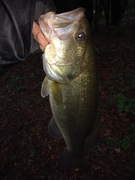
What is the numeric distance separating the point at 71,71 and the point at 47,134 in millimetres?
3330

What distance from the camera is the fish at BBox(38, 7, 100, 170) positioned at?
160 cm

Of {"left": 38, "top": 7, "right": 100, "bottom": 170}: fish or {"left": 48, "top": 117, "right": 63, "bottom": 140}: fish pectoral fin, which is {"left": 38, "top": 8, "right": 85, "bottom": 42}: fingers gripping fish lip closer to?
{"left": 38, "top": 7, "right": 100, "bottom": 170}: fish

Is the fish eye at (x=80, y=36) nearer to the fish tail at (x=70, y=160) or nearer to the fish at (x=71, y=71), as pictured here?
Answer: the fish at (x=71, y=71)

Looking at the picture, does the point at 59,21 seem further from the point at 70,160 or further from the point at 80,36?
the point at 70,160

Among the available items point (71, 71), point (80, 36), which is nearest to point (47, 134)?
point (71, 71)

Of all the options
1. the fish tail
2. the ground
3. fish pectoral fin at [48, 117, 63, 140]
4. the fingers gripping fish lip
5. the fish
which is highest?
the fingers gripping fish lip

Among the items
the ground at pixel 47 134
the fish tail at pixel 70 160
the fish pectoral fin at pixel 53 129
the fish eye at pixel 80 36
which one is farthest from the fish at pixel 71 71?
the ground at pixel 47 134

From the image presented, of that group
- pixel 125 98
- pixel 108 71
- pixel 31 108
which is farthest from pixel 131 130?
pixel 31 108

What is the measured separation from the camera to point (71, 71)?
5.73ft

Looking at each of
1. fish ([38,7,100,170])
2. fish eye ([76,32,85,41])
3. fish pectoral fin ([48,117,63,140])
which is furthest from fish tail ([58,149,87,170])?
fish eye ([76,32,85,41])

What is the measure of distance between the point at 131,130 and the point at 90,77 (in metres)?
3.11

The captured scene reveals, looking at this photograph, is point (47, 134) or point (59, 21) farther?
point (47, 134)

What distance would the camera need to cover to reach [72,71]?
175 cm

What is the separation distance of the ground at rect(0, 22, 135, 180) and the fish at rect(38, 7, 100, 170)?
7.22ft
